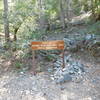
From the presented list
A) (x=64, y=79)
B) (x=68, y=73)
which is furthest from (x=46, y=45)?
(x=64, y=79)

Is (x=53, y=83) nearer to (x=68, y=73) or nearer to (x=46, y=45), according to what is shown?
(x=68, y=73)

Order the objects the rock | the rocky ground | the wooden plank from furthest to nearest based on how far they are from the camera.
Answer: the wooden plank → the rock → the rocky ground

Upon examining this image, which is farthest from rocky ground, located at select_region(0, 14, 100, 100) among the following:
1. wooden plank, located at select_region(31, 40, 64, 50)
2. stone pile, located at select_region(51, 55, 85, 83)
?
wooden plank, located at select_region(31, 40, 64, 50)

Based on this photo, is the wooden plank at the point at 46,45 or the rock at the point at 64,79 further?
the wooden plank at the point at 46,45

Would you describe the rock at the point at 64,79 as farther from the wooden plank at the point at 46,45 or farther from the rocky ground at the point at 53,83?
the wooden plank at the point at 46,45

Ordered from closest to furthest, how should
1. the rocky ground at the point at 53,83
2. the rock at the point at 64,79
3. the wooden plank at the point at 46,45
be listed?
the rocky ground at the point at 53,83 → the rock at the point at 64,79 → the wooden plank at the point at 46,45

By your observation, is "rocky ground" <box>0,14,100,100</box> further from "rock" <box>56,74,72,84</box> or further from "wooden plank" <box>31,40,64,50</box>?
"wooden plank" <box>31,40,64,50</box>

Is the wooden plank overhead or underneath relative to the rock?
overhead

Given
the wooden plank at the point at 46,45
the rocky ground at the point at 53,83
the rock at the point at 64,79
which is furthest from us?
the wooden plank at the point at 46,45

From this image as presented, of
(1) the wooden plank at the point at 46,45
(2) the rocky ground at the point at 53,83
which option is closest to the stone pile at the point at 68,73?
(2) the rocky ground at the point at 53,83

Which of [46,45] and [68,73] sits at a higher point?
[46,45]

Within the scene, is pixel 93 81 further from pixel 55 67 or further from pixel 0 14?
pixel 0 14

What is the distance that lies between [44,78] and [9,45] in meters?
3.27

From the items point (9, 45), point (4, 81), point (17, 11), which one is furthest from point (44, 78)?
point (17, 11)
